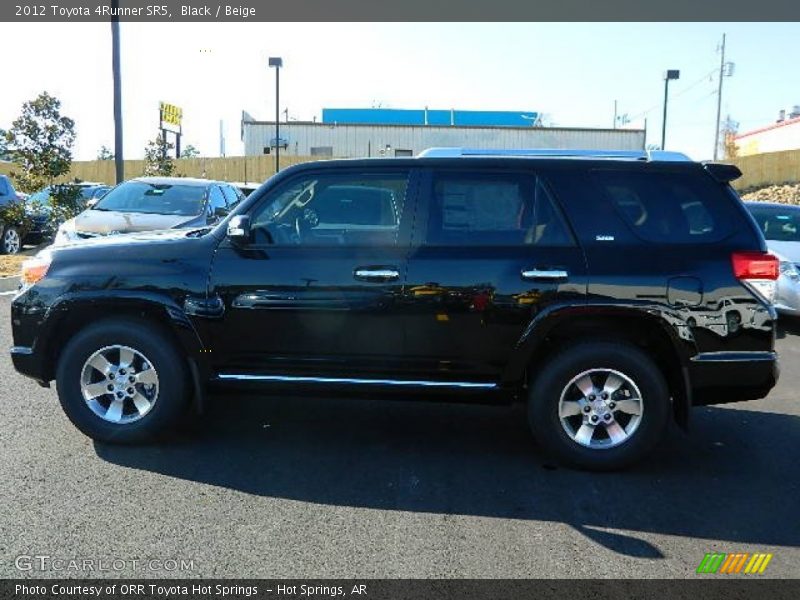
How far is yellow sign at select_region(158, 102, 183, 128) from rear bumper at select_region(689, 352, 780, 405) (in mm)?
27557

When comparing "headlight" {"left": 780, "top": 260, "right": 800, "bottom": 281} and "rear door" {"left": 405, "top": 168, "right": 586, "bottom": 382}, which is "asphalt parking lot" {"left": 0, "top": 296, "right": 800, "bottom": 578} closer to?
"rear door" {"left": 405, "top": 168, "right": 586, "bottom": 382}

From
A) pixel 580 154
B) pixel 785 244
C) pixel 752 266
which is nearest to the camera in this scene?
pixel 752 266

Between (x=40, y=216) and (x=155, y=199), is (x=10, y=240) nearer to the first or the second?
(x=40, y=216)

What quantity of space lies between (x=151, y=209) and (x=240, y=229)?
6.32 meters

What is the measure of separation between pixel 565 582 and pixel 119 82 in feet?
45.1

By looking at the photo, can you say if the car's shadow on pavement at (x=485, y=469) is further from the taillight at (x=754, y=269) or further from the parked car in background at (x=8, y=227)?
the parked car in background at (x=8, y=227)

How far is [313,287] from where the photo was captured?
429 centimetres

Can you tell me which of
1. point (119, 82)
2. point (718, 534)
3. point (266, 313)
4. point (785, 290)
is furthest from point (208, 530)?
point (119, 82)

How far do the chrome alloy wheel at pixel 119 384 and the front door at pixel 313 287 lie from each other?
499 mm

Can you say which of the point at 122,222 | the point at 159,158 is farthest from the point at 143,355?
the point at 159,158

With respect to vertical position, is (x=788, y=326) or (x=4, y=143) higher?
(x=4, y=143)

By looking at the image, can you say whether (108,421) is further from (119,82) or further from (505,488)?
(119,82)

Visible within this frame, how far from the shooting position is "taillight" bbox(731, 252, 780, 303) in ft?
13.5

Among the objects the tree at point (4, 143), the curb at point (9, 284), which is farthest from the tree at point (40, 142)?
the curb at point (9, 284)
